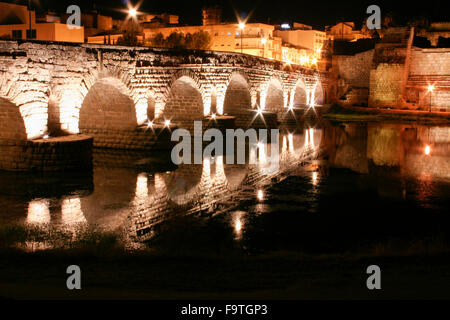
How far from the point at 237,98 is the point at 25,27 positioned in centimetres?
2060

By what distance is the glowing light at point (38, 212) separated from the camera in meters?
9.23

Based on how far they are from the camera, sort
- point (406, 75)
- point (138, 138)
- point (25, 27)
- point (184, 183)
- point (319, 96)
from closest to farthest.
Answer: point (184, 183) < point (138, 138) < point (406, 75) < point (25, 27) < point (319, 96)

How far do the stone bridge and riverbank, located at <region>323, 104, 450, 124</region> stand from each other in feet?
30.0

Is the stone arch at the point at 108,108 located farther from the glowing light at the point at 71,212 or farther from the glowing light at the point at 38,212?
the glowing light at the point at 38,212

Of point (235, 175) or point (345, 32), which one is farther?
point (345, 32)

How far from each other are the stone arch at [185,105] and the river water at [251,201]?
3954mm

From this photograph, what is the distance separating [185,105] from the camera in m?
20.8

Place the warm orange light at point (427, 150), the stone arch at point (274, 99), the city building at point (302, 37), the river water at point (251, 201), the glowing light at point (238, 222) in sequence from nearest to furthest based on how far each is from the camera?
the river water at point (251, 201) → the glowing light at point (238, 222) → the warm orange light at point (427, 150) → the stone arch at point (274, 99) → the city building at point (302, 37)

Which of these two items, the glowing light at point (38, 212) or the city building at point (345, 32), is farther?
the city building at point (345, 32)

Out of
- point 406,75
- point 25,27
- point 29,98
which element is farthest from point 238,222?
point 25,27

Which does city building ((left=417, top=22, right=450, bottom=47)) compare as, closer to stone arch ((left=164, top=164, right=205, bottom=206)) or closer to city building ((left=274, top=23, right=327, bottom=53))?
city building ((left=274, top=23, right=327, bottom=53))

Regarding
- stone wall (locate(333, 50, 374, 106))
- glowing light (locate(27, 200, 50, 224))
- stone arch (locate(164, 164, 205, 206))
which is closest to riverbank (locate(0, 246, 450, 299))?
glowing light (locate(27, 200, 50, 224))

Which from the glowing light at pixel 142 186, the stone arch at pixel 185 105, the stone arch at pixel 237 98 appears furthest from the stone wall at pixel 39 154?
the stone arch at pixel 237 98

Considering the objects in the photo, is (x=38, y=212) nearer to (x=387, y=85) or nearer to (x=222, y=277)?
(x=222, y=277)
